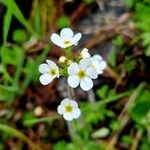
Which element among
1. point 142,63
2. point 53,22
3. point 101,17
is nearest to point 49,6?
point 53,22

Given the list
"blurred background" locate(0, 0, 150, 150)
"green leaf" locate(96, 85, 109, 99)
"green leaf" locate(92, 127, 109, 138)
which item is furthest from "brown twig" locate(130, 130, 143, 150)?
"green leaf" locate(96, 85, 109, 99)

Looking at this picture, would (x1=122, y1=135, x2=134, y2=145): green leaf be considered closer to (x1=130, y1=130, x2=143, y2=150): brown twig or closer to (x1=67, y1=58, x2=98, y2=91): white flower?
(x1=130, y1=130, x2=143, y2=150): brown twig

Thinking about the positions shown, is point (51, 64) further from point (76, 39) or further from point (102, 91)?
point (102, 91)

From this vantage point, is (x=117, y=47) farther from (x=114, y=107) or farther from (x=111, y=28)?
(x=114, y=107)

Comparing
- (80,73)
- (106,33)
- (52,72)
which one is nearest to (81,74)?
(80,73)

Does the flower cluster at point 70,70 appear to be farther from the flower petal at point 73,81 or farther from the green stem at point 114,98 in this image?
the green stem at point 114,98

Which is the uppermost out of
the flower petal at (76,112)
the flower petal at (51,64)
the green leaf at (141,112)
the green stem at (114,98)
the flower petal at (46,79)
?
the flower petal at (51,64)

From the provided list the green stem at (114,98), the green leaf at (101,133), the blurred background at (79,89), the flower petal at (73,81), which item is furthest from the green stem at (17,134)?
the flower petal at (73,81)
